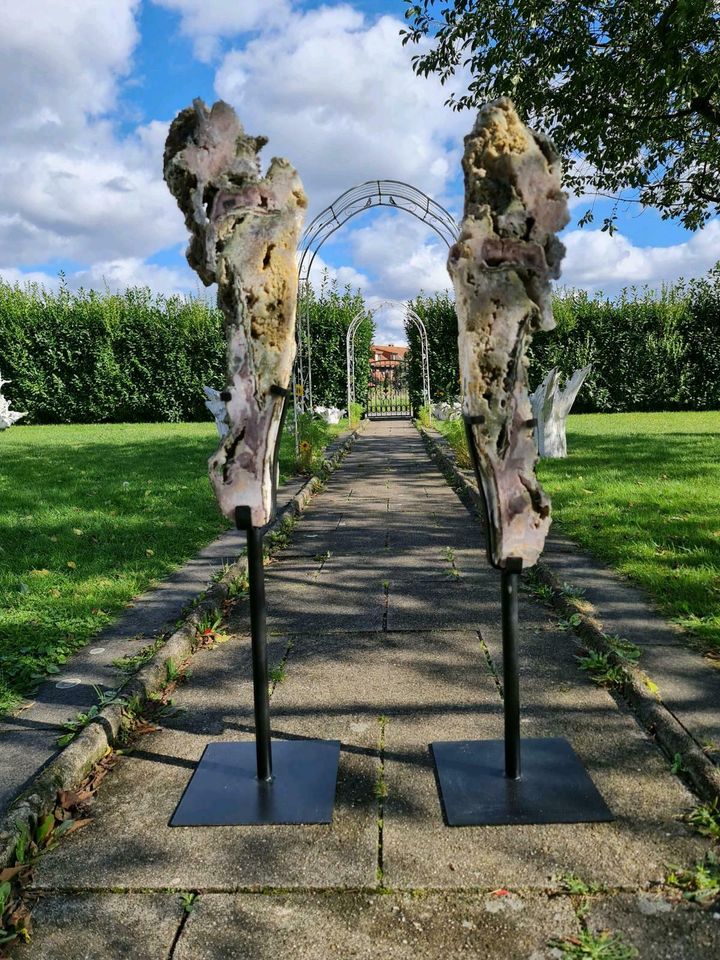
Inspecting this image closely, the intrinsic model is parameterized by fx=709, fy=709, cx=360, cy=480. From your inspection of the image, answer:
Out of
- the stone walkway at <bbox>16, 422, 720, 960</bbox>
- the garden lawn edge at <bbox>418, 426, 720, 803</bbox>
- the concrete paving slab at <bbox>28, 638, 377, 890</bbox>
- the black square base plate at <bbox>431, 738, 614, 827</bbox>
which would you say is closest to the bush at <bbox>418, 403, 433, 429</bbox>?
the garden lawn edge at <bbox>418, 426, 720, 803</bbox>

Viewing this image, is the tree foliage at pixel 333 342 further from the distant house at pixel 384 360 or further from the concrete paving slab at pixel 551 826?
the concrete paving slab at pixel 551 826

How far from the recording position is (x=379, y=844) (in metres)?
2.29

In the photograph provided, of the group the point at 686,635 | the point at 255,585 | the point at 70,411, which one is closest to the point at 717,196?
the point at 686,635

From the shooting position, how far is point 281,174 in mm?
2645

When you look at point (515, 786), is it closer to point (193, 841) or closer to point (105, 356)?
point (193, 841)

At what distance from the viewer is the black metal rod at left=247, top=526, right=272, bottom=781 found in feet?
8.83

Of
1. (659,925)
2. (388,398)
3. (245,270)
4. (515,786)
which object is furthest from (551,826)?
(388,398)

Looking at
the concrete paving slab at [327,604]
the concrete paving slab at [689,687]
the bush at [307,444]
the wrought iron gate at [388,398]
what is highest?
the wrought iron gate at [388,398]

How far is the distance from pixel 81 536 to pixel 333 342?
17.2 m

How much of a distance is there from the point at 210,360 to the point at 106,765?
2053 centimetres

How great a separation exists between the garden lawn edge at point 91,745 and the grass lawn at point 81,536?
1.86 feet

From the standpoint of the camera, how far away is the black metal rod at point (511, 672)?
2.61m

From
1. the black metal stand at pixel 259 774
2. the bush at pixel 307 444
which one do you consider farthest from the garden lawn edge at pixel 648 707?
the bush at pixel 307 444

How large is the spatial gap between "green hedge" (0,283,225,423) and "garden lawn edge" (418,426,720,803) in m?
18.9
